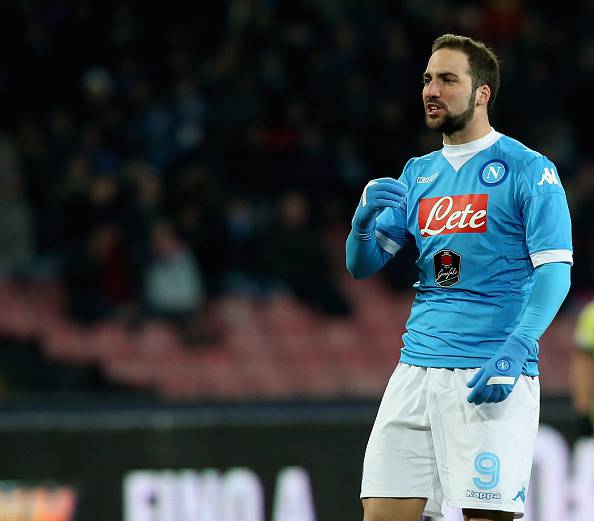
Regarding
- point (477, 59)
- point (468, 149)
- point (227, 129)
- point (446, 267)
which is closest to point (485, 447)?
point (446, 267)

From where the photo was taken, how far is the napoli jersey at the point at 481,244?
3559mm

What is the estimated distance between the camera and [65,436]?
6.19 m

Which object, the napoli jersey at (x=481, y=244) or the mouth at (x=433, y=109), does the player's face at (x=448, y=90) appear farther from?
the napoli jersey at (x=481, y=244)

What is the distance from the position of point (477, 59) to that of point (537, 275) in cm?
68

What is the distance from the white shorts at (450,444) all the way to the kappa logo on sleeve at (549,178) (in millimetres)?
561

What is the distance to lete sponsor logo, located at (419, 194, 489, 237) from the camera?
11.8 feet

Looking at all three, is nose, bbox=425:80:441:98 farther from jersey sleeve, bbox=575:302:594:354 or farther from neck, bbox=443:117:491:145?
jersey sleeve, bbox=575:302:594:354

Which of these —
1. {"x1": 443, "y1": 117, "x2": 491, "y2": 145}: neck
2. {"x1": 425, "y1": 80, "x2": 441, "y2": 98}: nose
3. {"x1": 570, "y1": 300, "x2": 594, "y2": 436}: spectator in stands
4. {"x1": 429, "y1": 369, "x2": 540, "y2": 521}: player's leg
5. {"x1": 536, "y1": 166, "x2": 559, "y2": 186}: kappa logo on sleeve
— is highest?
{"x1": 425, "y1": 80, "x2": 441, "y2": 98}: nose

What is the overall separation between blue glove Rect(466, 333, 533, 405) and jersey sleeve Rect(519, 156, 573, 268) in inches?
9.9

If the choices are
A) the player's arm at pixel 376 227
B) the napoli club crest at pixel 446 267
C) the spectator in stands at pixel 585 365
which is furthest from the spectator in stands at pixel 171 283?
the napoli club crest at pixel 446 267

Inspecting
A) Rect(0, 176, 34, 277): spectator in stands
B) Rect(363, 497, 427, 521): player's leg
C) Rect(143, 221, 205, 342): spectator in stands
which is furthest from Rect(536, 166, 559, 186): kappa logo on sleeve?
Rect(0, 176, 34, 277): spectator in stands

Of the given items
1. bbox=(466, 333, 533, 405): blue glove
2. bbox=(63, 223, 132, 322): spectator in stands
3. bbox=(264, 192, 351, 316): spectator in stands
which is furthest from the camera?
bbox=(264, 192, 351, 316): spectator in stands

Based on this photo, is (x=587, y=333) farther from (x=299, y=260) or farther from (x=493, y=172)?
(x=299, y=260)

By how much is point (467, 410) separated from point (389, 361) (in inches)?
187
